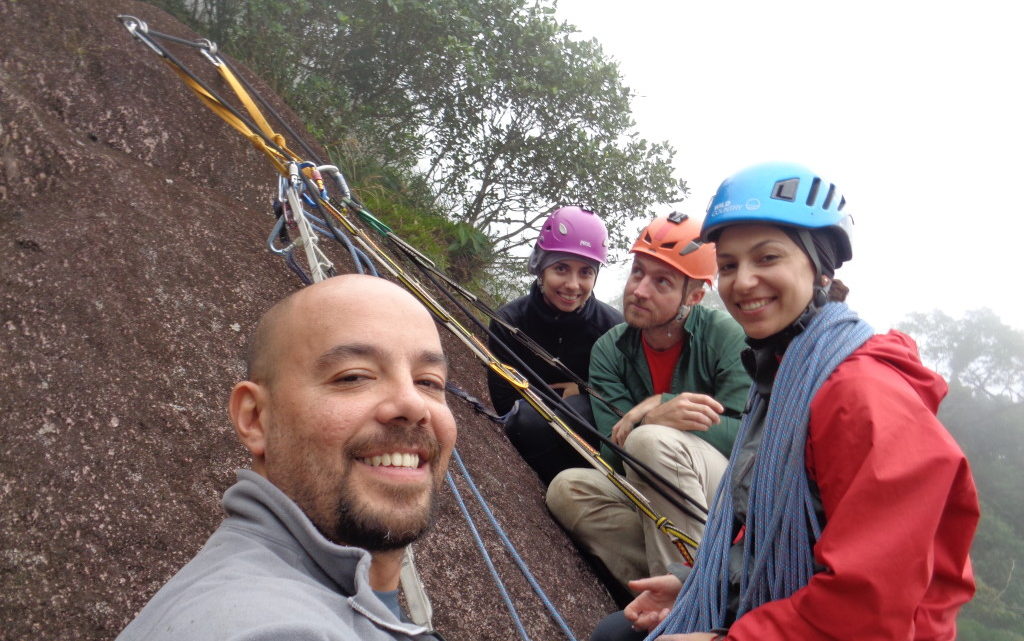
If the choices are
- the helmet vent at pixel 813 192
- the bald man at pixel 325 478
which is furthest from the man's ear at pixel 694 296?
the bald man at pixel 325 478

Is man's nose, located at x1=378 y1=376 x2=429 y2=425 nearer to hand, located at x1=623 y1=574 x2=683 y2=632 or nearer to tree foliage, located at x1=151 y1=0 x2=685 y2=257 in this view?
hand, located at x1=623 y1=574 x2=683 y2=632

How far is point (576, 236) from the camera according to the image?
444 centimetres

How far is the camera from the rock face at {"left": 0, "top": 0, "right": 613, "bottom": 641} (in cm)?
202

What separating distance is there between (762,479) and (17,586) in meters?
2.04

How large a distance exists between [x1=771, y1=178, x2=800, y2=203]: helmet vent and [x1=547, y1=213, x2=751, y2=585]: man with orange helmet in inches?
38.3

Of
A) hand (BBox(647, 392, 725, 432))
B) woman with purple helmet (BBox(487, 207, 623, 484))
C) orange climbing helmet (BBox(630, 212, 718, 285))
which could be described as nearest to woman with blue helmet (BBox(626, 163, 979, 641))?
hand (BBox(647, 392, 725, 432))

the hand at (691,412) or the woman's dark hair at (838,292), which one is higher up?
the woman's dark hair at (838,292)

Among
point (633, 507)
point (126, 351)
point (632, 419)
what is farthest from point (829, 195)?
point (126, 351)

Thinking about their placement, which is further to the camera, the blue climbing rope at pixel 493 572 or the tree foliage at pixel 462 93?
the tree foliage at pixel 462 93

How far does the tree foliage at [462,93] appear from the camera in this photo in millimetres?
7301

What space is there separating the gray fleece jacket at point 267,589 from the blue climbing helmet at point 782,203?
1680 millimetres

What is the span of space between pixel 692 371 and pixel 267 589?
266cm

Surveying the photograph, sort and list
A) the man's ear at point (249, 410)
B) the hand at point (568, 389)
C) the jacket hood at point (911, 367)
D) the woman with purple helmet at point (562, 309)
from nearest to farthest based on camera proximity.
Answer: the man's ear at point (249, 410) < the jacket hood at point (911, 367) < the hand at point (568, 389) < the woman with purple helmet at point (562, 309)

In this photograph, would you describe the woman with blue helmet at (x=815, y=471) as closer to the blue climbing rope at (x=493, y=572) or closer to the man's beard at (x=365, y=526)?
the blue climbing rope at (x=493, y=572)
